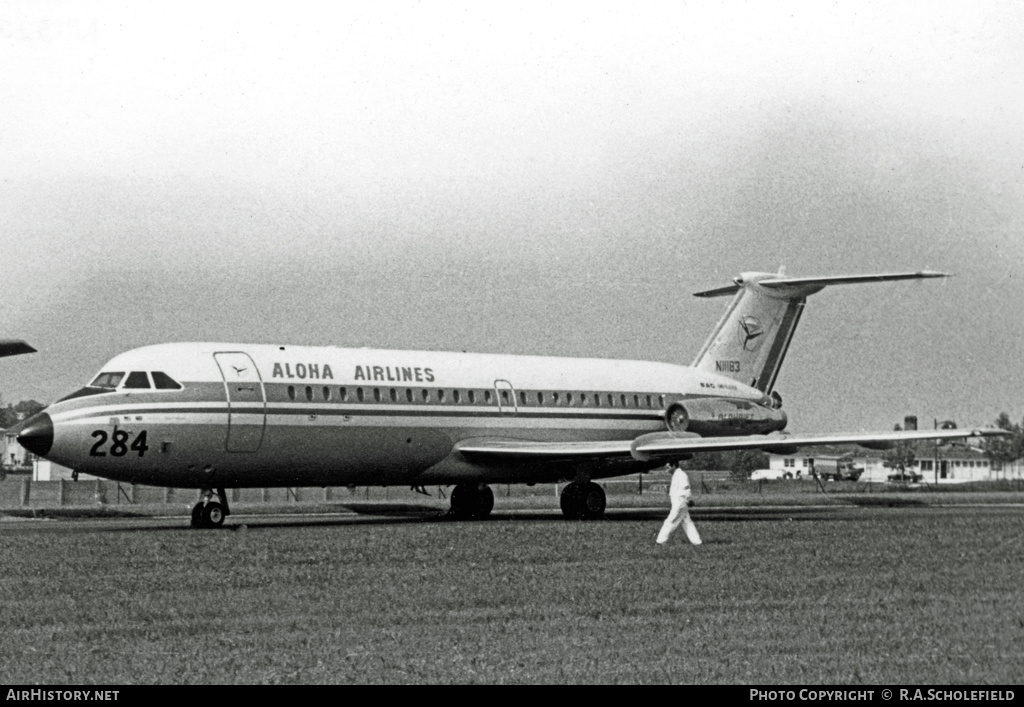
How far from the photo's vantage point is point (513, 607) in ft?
49.9

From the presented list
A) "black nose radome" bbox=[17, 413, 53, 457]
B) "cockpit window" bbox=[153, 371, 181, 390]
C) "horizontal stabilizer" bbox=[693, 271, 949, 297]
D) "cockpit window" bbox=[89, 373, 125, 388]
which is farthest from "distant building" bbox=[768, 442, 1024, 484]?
"black nose radome" bbox=[17, 413, 53, 457]

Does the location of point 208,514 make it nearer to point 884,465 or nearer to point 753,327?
point 753,327

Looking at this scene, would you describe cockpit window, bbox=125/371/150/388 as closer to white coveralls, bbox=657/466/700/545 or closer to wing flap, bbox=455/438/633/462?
wing flap, bbox=455/438/633/462

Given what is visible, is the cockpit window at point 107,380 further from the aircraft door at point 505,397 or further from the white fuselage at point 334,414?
the aircraft door at point 505,397

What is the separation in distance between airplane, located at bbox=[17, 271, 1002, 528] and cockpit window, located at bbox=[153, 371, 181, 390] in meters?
0.03

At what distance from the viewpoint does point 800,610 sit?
14.9 m

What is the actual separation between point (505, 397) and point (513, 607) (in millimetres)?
19572

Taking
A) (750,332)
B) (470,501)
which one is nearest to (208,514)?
(470,501)

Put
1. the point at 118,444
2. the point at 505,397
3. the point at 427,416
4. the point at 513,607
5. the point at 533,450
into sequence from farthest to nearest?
the point at 505,397 < the point at 533,450 < the point at 427,416 < the point at 118,444 < the point at 513,607

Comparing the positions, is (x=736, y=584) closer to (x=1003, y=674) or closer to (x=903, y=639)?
(x=903, y=639)

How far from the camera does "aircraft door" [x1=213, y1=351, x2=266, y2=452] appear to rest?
95.3 ft

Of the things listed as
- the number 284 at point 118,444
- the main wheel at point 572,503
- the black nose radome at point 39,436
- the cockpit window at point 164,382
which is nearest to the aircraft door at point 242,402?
the cockpit window at point 164,382

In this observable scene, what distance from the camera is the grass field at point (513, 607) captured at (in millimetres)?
11312

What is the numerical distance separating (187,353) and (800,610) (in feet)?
57.7
